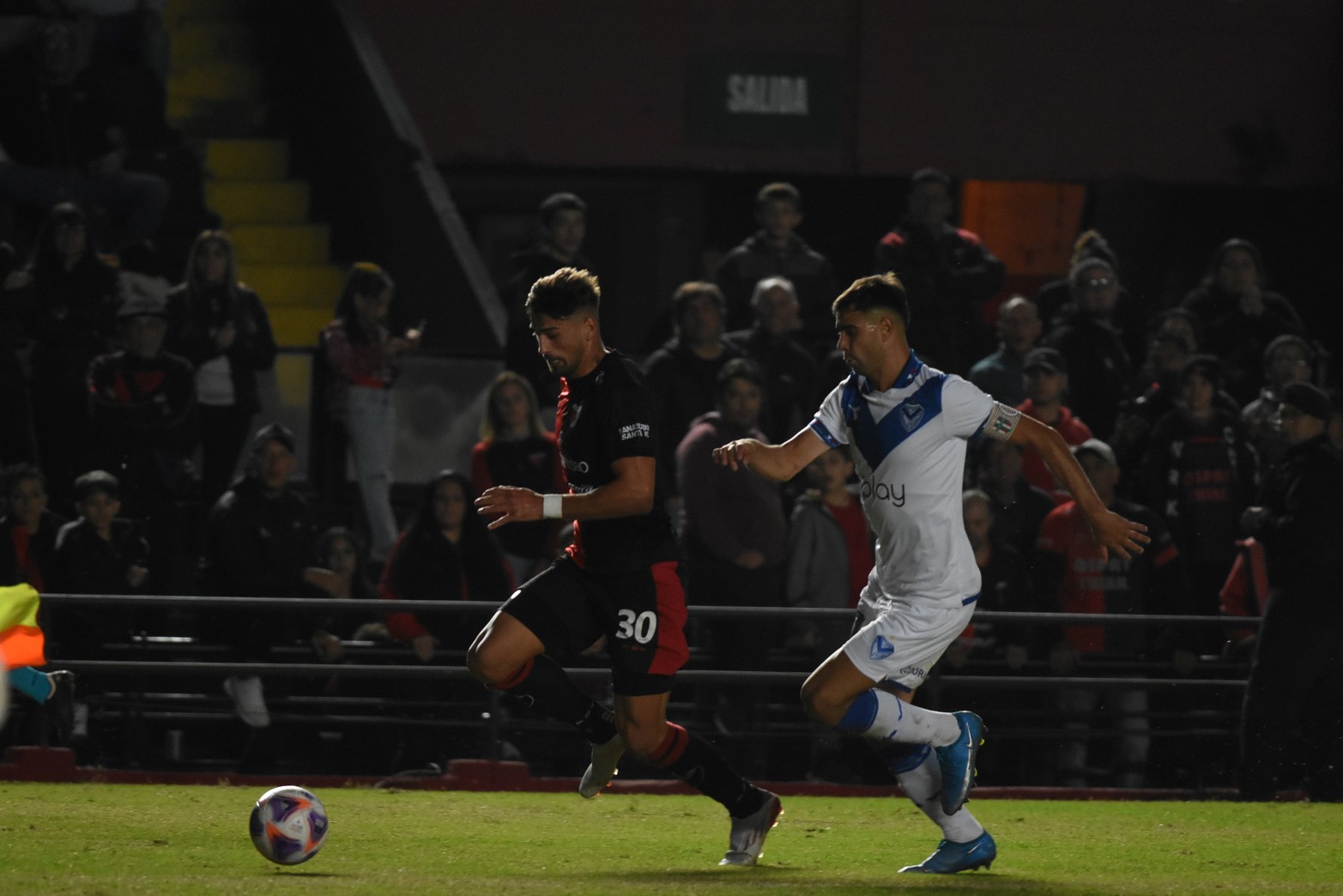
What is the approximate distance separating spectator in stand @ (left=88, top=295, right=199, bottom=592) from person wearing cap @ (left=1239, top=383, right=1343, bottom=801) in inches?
245

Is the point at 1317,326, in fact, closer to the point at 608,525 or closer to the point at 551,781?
the point at 551,781

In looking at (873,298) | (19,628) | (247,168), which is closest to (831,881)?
(873,298)

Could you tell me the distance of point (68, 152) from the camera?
15195 millimetres

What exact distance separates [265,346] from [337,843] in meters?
5.48

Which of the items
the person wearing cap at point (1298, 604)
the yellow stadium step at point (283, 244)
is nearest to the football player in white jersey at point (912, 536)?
the person wearing cap at point (1298, 604)

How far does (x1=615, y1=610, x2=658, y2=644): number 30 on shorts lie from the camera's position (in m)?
8.48

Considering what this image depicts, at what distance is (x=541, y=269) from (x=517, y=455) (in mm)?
1400

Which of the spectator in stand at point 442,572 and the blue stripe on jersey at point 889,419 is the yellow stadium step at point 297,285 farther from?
the blue stripe on jersey at point 889,419

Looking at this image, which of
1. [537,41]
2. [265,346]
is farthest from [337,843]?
[537,41]

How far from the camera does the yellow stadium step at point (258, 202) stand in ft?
55.7

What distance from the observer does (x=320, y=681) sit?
500 inches

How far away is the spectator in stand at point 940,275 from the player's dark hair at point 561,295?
6.26 m

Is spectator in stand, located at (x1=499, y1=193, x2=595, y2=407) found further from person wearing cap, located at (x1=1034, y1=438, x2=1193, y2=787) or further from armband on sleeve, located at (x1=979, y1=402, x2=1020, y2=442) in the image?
armband on sleeve, located at (x1=979, y1=402, x2=1020, y2=442)

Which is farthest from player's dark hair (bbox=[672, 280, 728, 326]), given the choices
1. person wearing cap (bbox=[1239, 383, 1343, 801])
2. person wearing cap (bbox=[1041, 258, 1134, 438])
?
person wearing cap (bbox=[1239, 383, 1343, 801])
